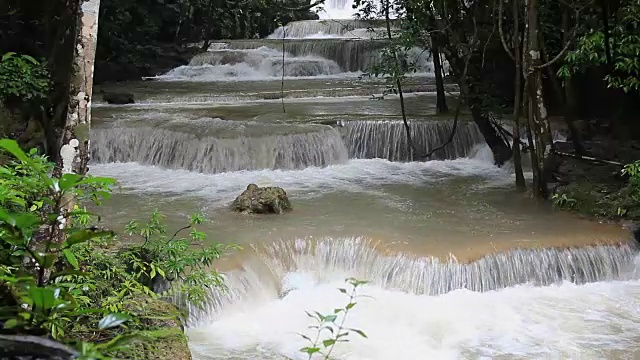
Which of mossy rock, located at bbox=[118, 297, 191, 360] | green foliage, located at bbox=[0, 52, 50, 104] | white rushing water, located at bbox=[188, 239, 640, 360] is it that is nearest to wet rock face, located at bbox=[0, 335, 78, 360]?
mossy rock, located at bbox=[118, 297, 191, 360]

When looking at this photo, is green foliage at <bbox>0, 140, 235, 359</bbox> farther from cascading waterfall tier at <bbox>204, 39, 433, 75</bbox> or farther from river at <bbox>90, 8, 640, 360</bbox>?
cascading waterfall tier at <bbox>204, 39, 433, 75</bbox>

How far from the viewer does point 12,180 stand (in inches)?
112

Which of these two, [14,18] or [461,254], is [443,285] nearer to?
[461,254]

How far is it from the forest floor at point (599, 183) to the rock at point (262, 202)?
2.88 m

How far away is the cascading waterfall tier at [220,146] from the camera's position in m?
9.30

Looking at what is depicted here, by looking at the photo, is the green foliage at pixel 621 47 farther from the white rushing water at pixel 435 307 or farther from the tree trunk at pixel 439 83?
the tree trunk at pixel 439 83

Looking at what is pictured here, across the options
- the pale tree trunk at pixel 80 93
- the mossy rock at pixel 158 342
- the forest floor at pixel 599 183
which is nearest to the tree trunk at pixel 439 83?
the forest floor at pixel 599 183

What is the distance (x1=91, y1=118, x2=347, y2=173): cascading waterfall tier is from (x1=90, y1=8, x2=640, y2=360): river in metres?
0.02

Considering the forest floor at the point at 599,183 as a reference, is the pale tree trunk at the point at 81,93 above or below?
above

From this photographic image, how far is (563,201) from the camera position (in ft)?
23.5

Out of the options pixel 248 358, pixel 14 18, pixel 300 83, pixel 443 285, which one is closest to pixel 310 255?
pixel 443 285

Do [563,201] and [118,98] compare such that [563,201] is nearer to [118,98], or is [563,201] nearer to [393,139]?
[393,139]

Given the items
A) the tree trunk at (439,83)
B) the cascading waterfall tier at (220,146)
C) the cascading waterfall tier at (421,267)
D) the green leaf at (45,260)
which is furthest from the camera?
the tree trunk at (439,83)

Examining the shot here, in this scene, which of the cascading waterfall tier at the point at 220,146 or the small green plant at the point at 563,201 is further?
the cascading waterfall tier at the point at 220,146
